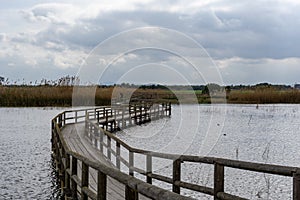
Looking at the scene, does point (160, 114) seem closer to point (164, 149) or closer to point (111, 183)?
point (164, 149)

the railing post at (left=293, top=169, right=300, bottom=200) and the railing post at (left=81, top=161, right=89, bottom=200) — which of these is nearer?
the railing post at (left=293, top=169, right=300, bottom=200)

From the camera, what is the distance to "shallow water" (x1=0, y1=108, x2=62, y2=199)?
10.0m

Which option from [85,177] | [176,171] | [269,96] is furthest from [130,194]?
[269,96]

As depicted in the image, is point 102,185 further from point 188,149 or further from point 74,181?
point 188,149

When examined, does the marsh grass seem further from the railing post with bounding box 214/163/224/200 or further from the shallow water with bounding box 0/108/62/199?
the railing post with bounding box 214/163/224/200

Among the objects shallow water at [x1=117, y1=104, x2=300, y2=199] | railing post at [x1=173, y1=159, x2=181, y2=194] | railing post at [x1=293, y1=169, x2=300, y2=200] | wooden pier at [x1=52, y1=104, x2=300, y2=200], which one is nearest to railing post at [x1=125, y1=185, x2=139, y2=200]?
wooden pier at [x1=52, y1=104, x2=300, y2=200]

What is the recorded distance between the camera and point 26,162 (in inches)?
544

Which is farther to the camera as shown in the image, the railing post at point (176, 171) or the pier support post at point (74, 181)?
the pier support post at point (74, 181)

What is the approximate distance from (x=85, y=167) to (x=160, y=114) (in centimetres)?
3153

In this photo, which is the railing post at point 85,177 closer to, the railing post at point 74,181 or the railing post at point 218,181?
the railing post at point 74,181

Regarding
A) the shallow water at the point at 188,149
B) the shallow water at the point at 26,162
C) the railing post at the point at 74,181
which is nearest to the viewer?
the railing post at the point at 74,181

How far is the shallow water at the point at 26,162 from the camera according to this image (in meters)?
10.0

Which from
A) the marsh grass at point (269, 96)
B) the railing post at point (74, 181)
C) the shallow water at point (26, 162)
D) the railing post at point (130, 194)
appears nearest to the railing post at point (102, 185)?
the railing post at point (130, 194)

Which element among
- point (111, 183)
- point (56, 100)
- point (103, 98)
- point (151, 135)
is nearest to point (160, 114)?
point (103, 98)
